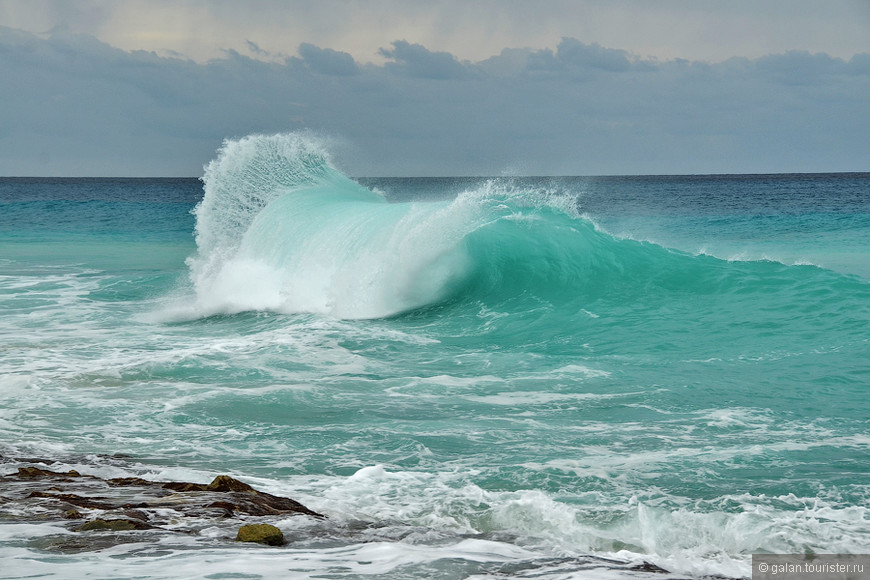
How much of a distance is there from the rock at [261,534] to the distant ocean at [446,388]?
10 centimetres

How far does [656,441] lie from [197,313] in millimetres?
9915

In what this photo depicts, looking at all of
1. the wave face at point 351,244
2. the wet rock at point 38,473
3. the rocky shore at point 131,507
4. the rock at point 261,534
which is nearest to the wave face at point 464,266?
the wave face at point 351,244

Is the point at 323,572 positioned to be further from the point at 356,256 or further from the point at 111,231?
the point at 111,231

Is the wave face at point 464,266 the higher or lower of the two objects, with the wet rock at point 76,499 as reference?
higher

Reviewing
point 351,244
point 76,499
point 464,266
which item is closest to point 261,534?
point 76,499

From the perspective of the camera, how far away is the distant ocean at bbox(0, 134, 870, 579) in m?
5.04

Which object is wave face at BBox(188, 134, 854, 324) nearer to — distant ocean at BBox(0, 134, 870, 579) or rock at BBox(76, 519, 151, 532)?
distant ocean at BBox(0, 134, 870, 579)

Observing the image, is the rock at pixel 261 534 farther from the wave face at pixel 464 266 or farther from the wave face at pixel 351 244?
the wave face at pixel 351 244

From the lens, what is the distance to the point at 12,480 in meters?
5.86

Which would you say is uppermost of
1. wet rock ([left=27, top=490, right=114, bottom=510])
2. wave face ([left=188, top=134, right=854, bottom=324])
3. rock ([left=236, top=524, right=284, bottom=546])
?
wave face ([left=188, top=134, right=854, bottom=324])

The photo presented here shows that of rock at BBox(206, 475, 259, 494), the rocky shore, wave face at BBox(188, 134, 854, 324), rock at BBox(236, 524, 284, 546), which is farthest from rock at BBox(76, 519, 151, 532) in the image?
wave face at BBox(188, 134, 854, 324)

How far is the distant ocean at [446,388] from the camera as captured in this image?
5.04 m

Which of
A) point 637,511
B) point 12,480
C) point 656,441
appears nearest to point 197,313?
point 12,480

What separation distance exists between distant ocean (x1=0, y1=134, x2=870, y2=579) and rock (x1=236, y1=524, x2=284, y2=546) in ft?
0.33
